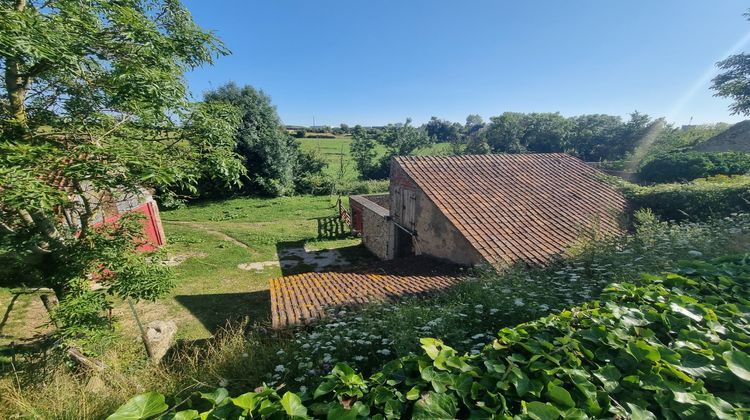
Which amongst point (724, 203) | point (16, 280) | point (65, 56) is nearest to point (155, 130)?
point (65, 56)

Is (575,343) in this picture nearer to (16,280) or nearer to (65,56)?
(65,56)

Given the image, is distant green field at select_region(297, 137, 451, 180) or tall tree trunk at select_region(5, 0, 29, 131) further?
distant green field at select_region(297, 137, 451, 180)

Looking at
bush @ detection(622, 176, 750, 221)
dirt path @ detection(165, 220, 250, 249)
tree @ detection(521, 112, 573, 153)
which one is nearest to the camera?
bush @ detection(622, 176, 750, 221)

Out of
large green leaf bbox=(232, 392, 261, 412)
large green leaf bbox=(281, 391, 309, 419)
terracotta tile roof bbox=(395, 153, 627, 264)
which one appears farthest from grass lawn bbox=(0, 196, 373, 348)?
terracotta tile roof bbox=(395, 153, 627, 264)

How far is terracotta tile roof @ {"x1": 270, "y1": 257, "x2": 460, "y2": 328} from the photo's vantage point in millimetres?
5961

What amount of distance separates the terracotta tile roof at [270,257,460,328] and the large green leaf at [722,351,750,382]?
4741 millimetres

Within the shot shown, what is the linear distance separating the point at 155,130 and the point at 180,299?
26.1 feet

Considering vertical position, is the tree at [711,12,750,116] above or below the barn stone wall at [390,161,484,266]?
above

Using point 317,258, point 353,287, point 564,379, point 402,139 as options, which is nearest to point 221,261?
point 317,258

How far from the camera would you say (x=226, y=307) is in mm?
9898

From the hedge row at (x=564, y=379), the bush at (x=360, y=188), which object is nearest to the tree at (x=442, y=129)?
the bush at (x=360, y=188)

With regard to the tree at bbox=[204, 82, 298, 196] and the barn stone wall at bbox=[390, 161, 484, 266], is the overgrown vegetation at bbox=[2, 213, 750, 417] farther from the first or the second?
the tree at bbox=[204, 82, 298, 196]

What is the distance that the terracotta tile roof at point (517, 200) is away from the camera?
8258mm

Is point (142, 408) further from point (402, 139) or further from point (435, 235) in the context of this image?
point (402, 139)
